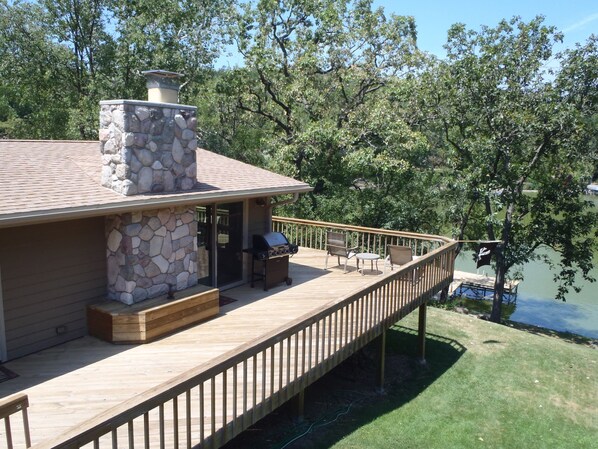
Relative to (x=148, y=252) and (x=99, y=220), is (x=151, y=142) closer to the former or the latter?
(x=99, y=220)

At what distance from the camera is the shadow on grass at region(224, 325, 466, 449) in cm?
579

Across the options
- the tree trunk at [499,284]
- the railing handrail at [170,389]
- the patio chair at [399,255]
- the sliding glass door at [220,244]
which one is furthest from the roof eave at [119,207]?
the tree trunk at [499,284]

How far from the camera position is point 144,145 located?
621cm

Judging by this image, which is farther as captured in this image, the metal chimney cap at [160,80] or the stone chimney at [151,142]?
the metal chimney cap at [160,80]

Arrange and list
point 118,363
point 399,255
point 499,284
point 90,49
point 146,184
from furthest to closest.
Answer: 1. point 90,49
2. point 499,284
3. point 399,255
4. point 146,184
5. point 118,363

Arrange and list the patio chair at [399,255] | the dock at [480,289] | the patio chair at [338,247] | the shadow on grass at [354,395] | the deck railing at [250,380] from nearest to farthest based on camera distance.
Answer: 1. the deck railing at [250,380]
2. the shadow on grass at [354,395]
3. the patio chair at [399,255]
4. the patio chair at [338,247]
5. the dock at [480,289]

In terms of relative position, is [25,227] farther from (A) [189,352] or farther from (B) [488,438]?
(B) [488,438]

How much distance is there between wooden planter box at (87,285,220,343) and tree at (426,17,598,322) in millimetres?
11141

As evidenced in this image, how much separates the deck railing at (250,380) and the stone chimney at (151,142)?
2585mm

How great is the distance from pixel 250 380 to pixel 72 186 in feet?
10.3

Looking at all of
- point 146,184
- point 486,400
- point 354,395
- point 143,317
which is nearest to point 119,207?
point 146,184

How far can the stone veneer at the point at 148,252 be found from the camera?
6.10 m

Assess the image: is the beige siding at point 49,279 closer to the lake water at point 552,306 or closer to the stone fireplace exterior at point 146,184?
the stone fireplace exterior at point 146,184

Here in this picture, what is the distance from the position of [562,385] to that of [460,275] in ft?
53.5
